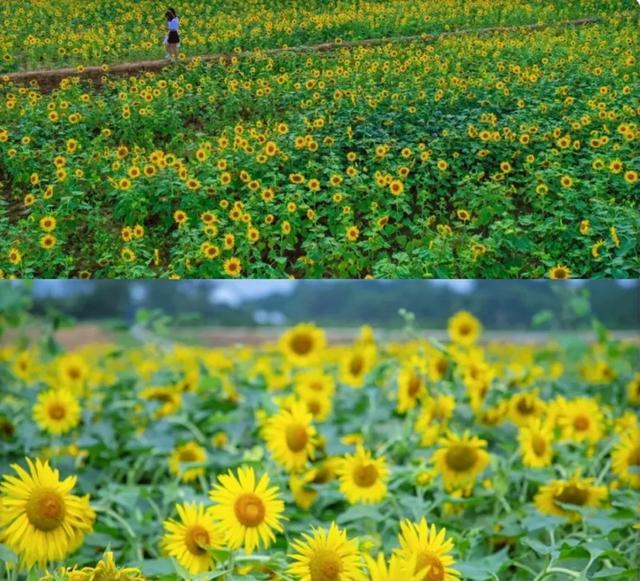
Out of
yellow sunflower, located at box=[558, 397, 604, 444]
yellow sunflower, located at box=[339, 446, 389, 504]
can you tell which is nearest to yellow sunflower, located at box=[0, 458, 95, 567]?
yellow sunflower, located at box=[339, 446, 389, 504]

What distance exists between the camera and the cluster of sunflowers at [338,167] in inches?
69.5

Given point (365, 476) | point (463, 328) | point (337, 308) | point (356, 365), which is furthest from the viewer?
point (337, 308)

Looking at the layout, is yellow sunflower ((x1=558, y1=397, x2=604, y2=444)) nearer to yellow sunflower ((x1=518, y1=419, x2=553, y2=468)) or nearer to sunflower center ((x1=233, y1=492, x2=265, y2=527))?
yellow sunflower ((x1=518, y1=419, x2=553, y2=468))

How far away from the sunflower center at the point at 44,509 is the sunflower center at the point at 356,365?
0.85 m

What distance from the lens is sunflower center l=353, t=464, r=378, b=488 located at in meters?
1.28

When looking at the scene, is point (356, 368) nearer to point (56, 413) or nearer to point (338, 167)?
point (338, 167)

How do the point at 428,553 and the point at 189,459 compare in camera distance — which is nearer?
the point at 428,553

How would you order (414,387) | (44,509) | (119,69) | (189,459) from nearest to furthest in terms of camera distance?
(44,509) → (189,459) → (414,387) → (119,69)

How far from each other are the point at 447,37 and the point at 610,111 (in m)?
0.55

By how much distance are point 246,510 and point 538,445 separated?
617 mm

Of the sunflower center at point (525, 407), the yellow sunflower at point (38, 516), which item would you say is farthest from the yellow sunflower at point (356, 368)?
the yellow sunflower at point (38, 516)

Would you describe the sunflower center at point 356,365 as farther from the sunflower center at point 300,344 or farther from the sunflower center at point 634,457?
the sunflower center at point 634,457

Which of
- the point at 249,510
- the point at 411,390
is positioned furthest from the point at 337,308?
the point at 249,510

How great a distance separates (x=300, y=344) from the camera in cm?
187
